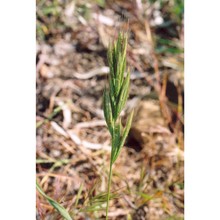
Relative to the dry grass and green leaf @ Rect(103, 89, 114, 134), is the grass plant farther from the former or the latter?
the dry grass

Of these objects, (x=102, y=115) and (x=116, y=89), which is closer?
(x=116, y=89)

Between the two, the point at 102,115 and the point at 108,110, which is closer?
the point at 108,110

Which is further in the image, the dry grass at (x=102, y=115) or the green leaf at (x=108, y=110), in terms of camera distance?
the dry grass at (x=102, y=115)

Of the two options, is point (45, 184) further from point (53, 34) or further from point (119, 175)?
point (53, 34)

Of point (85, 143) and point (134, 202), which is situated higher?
point (85, 143)

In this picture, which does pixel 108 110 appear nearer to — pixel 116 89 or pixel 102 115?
pixel 116 89

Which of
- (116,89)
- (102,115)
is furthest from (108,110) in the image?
(102,115)

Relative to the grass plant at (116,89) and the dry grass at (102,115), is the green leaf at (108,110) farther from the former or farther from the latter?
the dry grass at (102,115)

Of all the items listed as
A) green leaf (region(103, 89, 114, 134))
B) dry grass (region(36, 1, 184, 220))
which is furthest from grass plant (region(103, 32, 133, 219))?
dry grass (region(36, 1, 184, 220))

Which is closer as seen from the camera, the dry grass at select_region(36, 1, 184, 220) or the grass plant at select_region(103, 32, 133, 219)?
the grass plant at select_region(103, 32, 133, 219)

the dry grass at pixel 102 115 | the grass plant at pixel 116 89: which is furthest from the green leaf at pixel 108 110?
the dry grass at pixel 102 115
